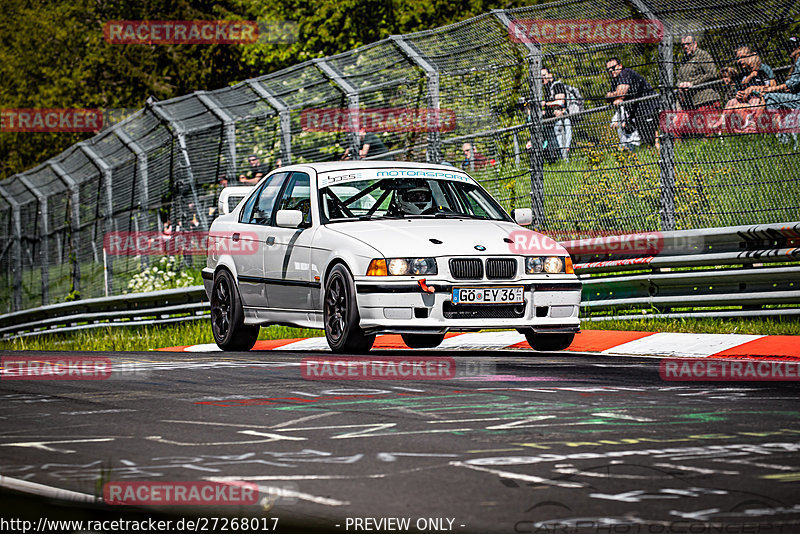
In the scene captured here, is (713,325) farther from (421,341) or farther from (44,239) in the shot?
(44,239)

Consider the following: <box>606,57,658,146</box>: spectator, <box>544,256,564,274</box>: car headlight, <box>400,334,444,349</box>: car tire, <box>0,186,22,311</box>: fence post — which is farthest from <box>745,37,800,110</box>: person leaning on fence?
<box>0,186,22,311</box>: fence post

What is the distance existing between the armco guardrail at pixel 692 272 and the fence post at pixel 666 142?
0.31 metres

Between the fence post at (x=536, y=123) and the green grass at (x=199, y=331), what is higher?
the fence post at (x=536, y=123)

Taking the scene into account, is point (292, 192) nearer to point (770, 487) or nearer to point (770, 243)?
point (770, 243)

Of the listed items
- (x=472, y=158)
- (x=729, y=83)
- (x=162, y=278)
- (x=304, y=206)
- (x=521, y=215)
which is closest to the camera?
(x=521, y=215)

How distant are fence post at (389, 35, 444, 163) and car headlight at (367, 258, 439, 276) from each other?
4931mm

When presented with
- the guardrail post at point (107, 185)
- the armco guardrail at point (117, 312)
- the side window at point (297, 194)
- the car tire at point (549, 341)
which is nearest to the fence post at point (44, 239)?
the armco guardrail at point (117, 312)

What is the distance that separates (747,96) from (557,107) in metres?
2.50

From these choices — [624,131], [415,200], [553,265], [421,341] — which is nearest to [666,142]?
[624,131]

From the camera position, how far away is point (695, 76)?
511 inches

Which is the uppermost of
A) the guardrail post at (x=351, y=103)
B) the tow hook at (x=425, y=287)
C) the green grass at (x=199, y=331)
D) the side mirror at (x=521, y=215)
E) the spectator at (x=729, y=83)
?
the guardrail post at (x=351, y=103)

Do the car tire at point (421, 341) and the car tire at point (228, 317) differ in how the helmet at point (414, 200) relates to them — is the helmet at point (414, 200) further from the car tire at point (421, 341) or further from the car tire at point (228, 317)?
the car tire at point (228, 317)

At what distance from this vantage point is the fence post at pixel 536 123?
47.2 ft

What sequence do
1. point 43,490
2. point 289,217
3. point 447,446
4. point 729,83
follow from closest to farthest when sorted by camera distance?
point 43,490
point 447,446
point 289,217
point 729,83
